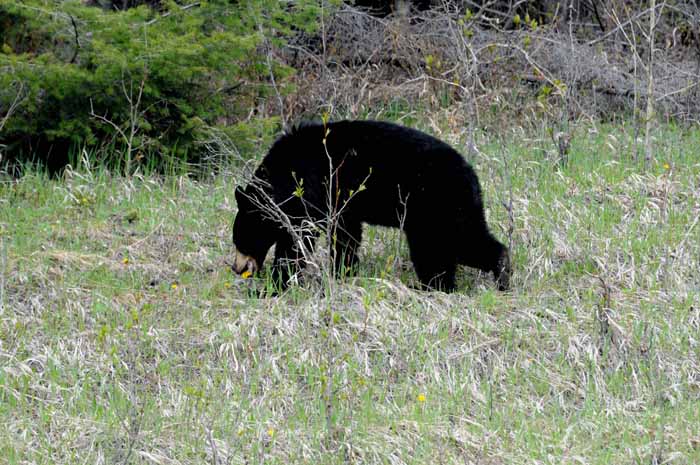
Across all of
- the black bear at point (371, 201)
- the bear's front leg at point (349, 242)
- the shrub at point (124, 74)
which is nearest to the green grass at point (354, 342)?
the bear's front leg at point (349, 242)

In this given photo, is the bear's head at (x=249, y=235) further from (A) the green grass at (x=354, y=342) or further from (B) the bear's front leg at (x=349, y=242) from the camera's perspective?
(B) the bear's front leg at (x=349, y=242)

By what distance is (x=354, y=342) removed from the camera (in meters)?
5.94

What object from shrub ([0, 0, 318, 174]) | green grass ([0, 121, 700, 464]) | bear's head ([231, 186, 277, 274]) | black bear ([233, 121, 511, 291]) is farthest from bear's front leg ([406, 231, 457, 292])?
shrub ([0, 0, 318, 174])

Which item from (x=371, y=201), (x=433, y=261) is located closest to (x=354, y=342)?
(x=433, y=261)

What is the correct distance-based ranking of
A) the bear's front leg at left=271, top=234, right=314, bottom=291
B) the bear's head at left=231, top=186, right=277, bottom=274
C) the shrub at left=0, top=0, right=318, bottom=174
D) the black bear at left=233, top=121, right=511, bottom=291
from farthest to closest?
the shrub at left=0, top=0, right=318, bottom=174
the bear's head at left=231, top=186, right=277, bottom=274
the bear's front leg at left=271, top=234, right=314, bottom=291
the black bear at left=233, top=121, right=511, bottom=291

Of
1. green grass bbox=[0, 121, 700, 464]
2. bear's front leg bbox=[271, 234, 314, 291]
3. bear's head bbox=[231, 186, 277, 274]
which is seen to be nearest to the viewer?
green grass bbox=[0, 121, 700, 464]

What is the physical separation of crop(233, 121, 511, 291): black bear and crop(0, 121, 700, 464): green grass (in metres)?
0.28

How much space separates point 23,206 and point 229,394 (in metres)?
3.79

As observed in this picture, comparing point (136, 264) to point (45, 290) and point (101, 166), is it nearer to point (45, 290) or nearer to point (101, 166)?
point (45, 290)

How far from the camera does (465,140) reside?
1012 cm

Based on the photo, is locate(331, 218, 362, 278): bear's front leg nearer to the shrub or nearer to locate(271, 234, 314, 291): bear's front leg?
locate(271, 234, 314, 291): bear's front leg

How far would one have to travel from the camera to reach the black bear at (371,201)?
21.8 feet

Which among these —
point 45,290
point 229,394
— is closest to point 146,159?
point 45,290

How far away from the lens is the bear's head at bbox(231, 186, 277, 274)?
716 cm
